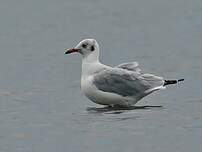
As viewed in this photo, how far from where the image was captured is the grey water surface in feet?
50.4

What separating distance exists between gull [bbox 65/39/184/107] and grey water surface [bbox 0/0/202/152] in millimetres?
228

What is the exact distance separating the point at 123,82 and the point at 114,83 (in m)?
0.16

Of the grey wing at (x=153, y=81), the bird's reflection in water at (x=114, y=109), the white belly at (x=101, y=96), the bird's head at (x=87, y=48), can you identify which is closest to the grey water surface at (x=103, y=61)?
the bird's reflection in water at (x=114, y=109)

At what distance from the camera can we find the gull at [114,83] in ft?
57.1

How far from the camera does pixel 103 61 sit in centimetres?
2289

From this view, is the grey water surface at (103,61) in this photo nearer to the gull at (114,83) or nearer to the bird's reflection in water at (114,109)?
the bird's reflection in water at (114,109)

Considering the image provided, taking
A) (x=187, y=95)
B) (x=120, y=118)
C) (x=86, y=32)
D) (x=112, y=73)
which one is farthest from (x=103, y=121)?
(x=86, y=32)

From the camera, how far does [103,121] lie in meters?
16.5

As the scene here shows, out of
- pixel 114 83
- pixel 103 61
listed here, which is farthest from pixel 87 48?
pixel 103 61

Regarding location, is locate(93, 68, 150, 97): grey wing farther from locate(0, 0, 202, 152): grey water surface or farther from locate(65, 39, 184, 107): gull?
locate(0, 0, 202, 152): grey water surface

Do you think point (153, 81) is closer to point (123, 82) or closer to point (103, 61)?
point (123, 82)

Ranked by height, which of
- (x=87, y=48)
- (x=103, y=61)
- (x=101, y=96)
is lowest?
(x=103, y=61)

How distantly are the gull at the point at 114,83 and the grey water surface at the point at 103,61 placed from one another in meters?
0.23

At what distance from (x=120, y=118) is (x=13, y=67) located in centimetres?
574
